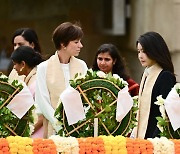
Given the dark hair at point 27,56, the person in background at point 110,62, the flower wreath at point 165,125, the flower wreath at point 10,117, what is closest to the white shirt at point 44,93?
the dark hair at point 27,56

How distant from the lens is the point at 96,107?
7777 millimetres

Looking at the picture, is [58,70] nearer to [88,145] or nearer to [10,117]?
[10,117]

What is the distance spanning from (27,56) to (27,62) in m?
0.08

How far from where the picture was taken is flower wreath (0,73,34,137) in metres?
7.62

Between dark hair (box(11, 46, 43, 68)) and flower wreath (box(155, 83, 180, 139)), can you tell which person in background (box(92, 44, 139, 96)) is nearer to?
dark hair (box(11, 46, 43, 68))

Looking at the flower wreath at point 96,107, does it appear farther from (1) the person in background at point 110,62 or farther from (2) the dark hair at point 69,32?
(1) the person in background at point 110,62

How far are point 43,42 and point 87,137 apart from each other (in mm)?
7963

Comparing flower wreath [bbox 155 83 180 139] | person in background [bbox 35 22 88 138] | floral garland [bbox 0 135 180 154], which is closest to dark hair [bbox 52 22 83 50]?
person in background [bbox 35 22 88 138]

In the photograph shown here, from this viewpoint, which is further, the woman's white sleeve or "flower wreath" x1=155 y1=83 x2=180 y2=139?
the woman's white sleeve

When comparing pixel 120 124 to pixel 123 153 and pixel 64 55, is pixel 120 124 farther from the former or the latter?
pixel 64 55

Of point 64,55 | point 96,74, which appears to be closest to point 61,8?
point 64,55

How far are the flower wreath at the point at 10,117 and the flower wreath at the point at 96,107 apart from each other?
254 mm

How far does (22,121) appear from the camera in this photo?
7.73 meters

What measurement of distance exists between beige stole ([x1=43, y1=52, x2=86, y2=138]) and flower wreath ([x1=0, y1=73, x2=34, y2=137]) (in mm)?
1038
